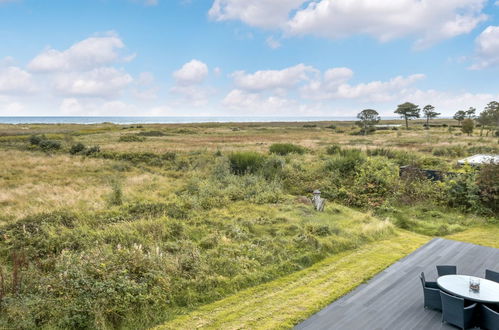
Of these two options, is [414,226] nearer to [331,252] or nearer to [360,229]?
[360,229]

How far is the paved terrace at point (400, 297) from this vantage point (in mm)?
5773

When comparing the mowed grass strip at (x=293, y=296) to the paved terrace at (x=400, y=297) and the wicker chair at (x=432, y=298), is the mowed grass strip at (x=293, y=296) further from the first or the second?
the wicker chair at (x=432, y=298)

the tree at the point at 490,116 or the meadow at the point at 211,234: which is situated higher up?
the tree at the point at 490,116

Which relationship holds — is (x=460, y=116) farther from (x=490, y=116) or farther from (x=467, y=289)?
(x=467, y=289)

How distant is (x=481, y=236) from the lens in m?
11.1

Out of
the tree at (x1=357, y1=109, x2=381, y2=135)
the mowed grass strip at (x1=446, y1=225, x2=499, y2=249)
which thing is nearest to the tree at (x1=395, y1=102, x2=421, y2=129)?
the tree at (x1=357, y1=109, x2=381, y2=135)

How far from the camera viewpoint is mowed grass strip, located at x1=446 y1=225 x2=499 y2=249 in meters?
10.5

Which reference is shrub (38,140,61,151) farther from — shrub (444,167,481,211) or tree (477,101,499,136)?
tree (477,101,499,136)

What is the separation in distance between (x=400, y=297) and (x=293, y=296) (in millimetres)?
2207

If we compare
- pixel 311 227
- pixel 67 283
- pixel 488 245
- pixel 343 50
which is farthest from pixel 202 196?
pixel 343 50

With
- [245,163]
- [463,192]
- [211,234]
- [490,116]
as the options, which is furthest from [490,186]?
[490,116]

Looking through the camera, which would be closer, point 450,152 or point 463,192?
point 463,192

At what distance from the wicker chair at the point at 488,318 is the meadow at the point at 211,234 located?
8.27 ft

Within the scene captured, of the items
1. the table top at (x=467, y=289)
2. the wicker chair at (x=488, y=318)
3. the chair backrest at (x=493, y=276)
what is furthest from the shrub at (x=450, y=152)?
the wicker chair at (x=488, y=318)
